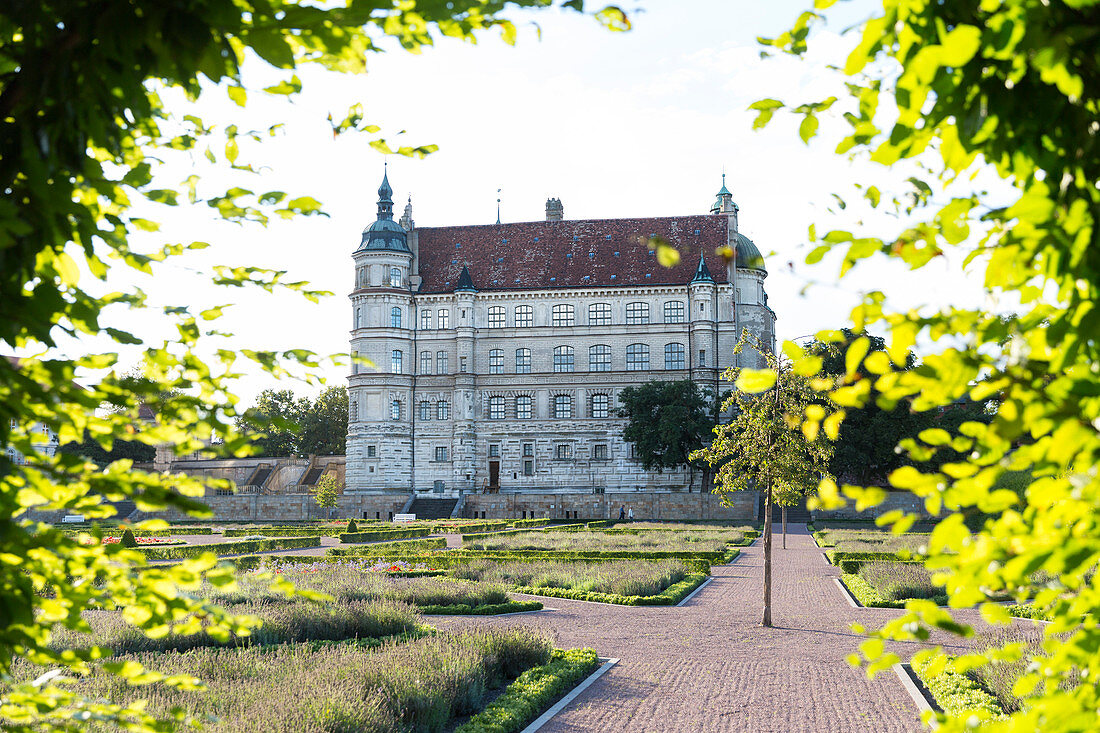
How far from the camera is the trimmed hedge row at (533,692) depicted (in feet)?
30.1

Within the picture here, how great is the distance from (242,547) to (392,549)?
18.7ft

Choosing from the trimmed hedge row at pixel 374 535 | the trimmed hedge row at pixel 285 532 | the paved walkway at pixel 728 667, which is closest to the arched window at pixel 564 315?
the trimmed hedge row at pixel 285 532

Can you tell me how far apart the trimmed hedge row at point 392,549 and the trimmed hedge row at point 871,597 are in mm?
13777

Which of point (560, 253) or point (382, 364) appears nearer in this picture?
point (382, 364)

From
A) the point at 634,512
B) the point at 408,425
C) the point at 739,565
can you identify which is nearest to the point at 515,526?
the point at 634,512

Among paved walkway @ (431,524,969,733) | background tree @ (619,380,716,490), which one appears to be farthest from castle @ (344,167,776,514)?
paved walkway @ (431,524,969,733)

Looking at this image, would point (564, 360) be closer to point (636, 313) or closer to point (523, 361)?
point (523, 361)

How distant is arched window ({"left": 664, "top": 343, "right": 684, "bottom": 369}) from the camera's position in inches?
2670

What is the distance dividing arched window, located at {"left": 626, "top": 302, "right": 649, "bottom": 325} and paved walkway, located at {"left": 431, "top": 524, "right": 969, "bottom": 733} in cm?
4846

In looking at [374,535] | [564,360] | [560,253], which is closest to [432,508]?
[564,360]

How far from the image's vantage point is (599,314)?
69688 millimetres

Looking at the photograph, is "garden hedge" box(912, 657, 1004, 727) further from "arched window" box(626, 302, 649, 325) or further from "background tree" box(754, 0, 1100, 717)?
"arched window" box(626, 302, 649, 325)

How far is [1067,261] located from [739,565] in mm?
27488

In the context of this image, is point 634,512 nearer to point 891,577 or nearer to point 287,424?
point 891,577
